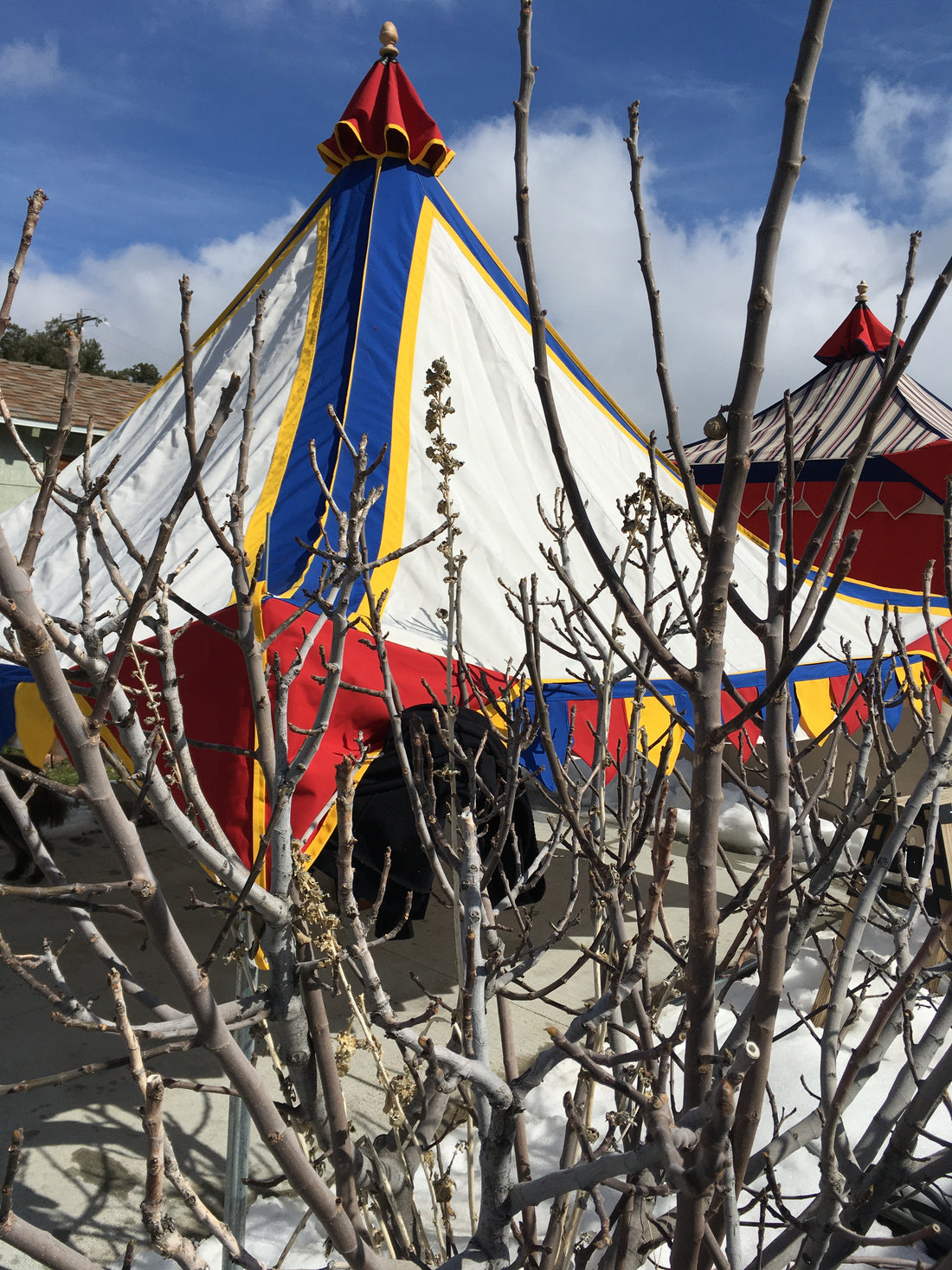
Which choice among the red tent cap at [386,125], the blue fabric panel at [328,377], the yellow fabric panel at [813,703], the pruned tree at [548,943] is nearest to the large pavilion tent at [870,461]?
the yellow fabric panel at [813,703]

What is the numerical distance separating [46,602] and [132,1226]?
255 centimetres

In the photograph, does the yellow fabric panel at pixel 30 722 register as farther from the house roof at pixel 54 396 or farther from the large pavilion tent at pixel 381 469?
the house roof at pixel 54 396

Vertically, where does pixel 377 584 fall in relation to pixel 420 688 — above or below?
above

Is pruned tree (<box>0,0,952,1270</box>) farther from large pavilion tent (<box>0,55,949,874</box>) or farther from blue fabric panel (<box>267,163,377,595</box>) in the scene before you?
blue fabric panel (<box>267,163,377,595</box>)

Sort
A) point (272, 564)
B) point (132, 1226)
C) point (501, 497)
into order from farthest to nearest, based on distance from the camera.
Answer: point (501, 497)
point (272, 564)
point (132, 1226)

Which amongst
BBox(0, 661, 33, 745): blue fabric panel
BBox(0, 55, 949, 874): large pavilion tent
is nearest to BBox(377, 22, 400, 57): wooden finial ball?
BBox(0, 55, 949, 874): large pavilion tent

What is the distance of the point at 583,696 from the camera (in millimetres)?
3318

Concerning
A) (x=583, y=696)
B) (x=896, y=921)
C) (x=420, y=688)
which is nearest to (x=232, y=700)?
(x=420, y=688)

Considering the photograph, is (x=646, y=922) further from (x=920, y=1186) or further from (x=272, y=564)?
(x=272, y=564)

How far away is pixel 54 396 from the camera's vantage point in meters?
14.0

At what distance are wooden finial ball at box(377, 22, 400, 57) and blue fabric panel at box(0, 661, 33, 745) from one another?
160 inches

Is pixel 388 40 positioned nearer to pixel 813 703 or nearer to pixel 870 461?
pixel 813 703

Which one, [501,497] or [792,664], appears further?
[501,497]

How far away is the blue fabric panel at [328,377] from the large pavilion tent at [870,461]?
188 inches
